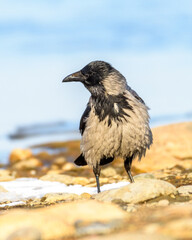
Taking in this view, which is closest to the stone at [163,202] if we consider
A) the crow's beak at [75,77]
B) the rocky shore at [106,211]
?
the rocky shore at [106,211]

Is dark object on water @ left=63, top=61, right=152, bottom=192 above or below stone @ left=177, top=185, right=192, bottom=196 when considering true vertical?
above

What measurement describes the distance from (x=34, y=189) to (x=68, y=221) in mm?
4496

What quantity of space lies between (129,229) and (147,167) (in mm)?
6892

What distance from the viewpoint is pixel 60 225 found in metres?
3.56

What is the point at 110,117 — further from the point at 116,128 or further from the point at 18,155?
the point at 18,155

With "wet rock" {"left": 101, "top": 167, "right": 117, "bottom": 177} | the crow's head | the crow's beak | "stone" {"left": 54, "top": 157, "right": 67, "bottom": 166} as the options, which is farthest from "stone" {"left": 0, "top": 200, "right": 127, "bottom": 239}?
"stone" {"left": 54, "top": 157, "right": 67, "bottom": 166}

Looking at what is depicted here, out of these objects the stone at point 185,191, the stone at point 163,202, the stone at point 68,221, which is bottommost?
the stone at point 185,191

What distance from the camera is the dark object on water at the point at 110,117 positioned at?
251 inches

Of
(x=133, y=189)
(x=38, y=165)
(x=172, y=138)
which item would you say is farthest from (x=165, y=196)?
(x=38, y=165)

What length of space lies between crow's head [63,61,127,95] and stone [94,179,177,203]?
178 centimetres

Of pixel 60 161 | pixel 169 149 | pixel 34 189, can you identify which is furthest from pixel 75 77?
pixel 60 161

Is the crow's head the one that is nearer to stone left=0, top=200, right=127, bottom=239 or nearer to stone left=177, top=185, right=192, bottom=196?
stone left=177, top=185, right=192, bottom=196

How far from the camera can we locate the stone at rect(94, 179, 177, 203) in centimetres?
504

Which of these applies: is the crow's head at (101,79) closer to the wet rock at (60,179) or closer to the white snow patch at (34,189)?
the white snow patch at (34,189)
